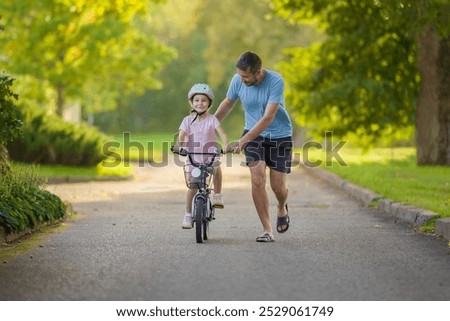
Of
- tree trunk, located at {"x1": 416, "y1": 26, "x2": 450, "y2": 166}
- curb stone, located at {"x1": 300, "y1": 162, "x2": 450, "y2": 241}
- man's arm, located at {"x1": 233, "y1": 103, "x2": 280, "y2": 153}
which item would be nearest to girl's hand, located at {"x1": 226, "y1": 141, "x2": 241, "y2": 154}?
man's arm, located at {"x1": 233, "y1": 103, "x2": 280, "y2": 153}

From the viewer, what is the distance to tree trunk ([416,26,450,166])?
1064 inches

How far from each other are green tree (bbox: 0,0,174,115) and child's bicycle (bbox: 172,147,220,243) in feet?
75.7

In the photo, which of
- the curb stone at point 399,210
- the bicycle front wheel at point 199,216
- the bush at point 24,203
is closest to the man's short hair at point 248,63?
the bicycle front wheel at point 199,216

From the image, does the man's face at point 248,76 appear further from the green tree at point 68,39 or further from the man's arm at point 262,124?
the green tree at point 68,39

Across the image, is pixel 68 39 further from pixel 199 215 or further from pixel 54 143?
pixel 199 215

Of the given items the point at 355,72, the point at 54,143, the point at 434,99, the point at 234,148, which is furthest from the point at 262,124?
the point at 54,143

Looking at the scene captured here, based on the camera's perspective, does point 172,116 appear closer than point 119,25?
No

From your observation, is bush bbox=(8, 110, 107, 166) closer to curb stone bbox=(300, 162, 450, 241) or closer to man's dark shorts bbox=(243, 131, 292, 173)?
curb stone bbox=(300, 162, 450, 241)

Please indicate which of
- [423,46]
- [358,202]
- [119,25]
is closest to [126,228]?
[358,202]

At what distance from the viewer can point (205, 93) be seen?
37.3 feet

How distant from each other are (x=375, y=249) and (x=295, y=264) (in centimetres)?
163

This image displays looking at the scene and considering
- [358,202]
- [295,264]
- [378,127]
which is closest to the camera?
[295,264]

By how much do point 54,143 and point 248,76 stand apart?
59.9ft
